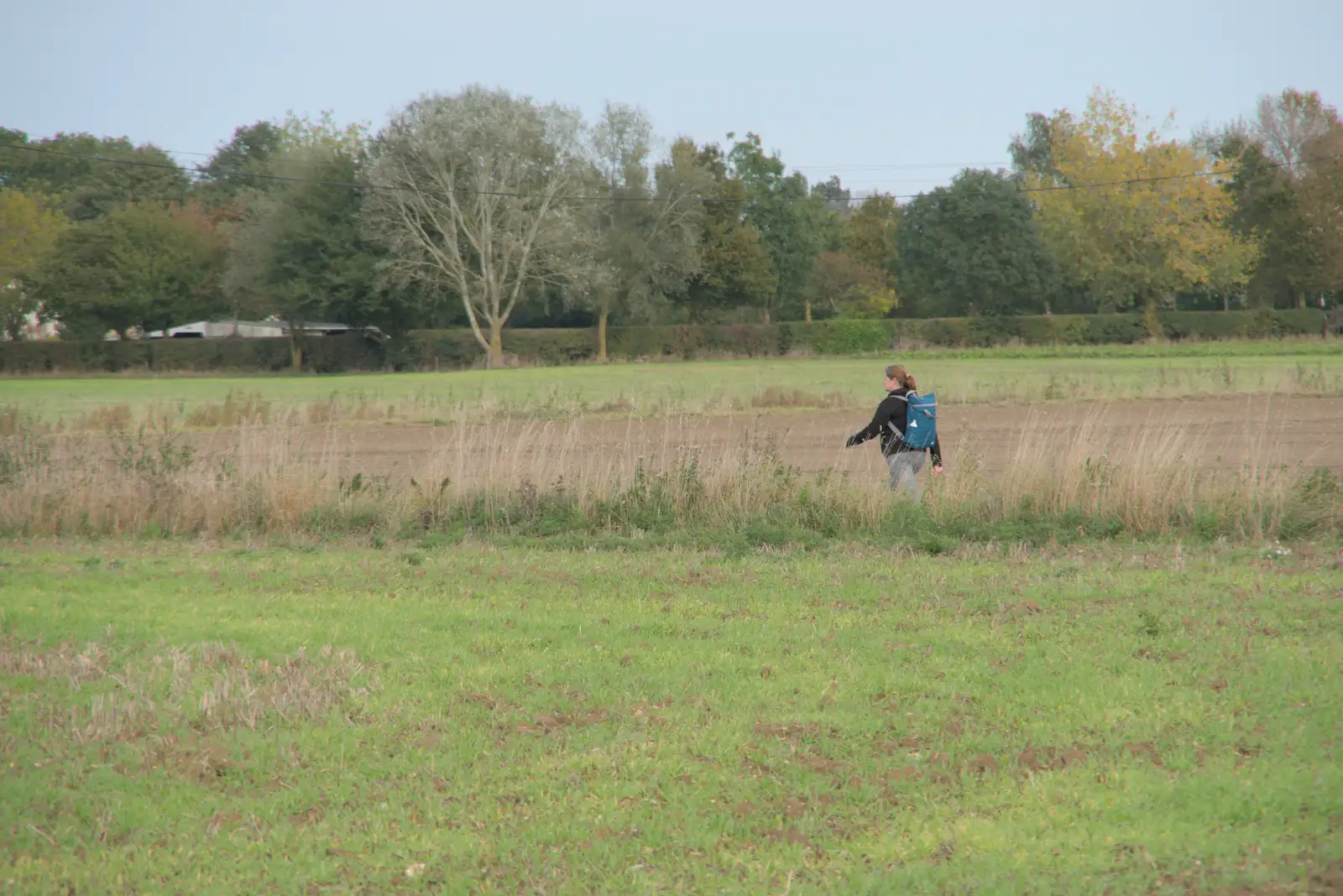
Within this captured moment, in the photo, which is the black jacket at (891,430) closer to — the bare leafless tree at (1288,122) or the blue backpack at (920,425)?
the blue backpack at (920,425)

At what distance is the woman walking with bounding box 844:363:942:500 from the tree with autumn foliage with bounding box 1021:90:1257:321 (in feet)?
186

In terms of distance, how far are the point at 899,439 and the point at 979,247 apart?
205ft

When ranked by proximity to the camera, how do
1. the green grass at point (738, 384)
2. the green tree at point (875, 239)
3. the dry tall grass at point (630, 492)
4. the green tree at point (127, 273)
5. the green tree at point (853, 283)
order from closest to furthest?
1. the dry tall grass at point (630, 492)
2. the green grass at point (738, 384)
3. the green tree at point (127, 273)
4. the green tree at point (853, 283)
5. the green tree at point (875, 239)

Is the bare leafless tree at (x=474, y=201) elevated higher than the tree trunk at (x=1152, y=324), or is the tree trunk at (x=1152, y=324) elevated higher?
the bare leafless tree at (x=474, y=201)

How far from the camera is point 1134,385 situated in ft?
109

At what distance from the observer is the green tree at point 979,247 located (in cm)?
7325

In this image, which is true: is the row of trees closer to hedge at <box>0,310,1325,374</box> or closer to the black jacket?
hedge at <box>0,310,1325,374</box>

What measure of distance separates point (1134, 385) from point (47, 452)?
2723 cm

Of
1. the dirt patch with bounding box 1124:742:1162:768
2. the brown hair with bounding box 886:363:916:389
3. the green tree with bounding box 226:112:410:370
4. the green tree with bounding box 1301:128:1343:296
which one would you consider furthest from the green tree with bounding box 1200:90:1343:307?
the dirt patch with bounding box 1124:742:1162:768

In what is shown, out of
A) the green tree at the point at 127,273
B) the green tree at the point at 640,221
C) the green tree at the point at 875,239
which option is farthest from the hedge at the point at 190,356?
the green tree at the point at 875,239

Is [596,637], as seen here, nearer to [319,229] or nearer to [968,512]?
[968,512]

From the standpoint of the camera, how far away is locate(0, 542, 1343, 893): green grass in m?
4.95

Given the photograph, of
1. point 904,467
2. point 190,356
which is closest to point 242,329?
point 190,356

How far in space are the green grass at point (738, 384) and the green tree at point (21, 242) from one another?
8509 millimetres
